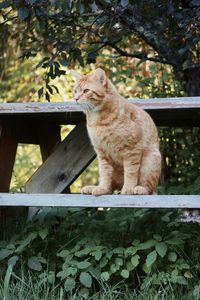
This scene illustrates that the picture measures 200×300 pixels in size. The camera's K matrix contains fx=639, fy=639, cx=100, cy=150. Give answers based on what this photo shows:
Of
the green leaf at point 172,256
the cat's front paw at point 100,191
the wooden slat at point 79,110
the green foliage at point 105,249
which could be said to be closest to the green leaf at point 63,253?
the green foliage at point 105,249

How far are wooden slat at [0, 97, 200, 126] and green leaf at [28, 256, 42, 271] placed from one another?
96 cm

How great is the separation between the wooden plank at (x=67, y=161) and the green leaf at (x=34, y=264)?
0.51 metres

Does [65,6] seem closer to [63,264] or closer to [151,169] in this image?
[151,169]

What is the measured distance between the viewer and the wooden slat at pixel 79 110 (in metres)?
3.77

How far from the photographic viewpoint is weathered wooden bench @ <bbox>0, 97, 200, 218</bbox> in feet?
12.2

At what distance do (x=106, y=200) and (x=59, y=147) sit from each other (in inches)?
33.3

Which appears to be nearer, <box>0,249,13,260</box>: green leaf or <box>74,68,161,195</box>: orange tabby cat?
<box>74,68,161,195</box>: orange tabby cat

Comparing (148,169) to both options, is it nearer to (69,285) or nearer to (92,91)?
(92,91)

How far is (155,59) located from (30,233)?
1.84m

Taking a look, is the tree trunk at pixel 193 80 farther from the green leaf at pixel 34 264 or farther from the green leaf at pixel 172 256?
the green leaf at pixel 34 264

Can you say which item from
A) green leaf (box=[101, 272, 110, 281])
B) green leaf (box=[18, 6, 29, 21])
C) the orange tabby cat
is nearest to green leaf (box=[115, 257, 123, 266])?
green leaf (box=[101, 272, 110, 281])

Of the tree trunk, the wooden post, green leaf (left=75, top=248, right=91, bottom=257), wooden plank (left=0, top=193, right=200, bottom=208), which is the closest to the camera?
wooden plank (left=0, top=193, right=200, bottom=208)

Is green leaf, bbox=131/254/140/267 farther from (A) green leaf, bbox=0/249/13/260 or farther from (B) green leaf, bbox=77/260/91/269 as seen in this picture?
(A) green leaf, bbox=0/249/13/260

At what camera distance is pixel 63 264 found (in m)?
4.17
